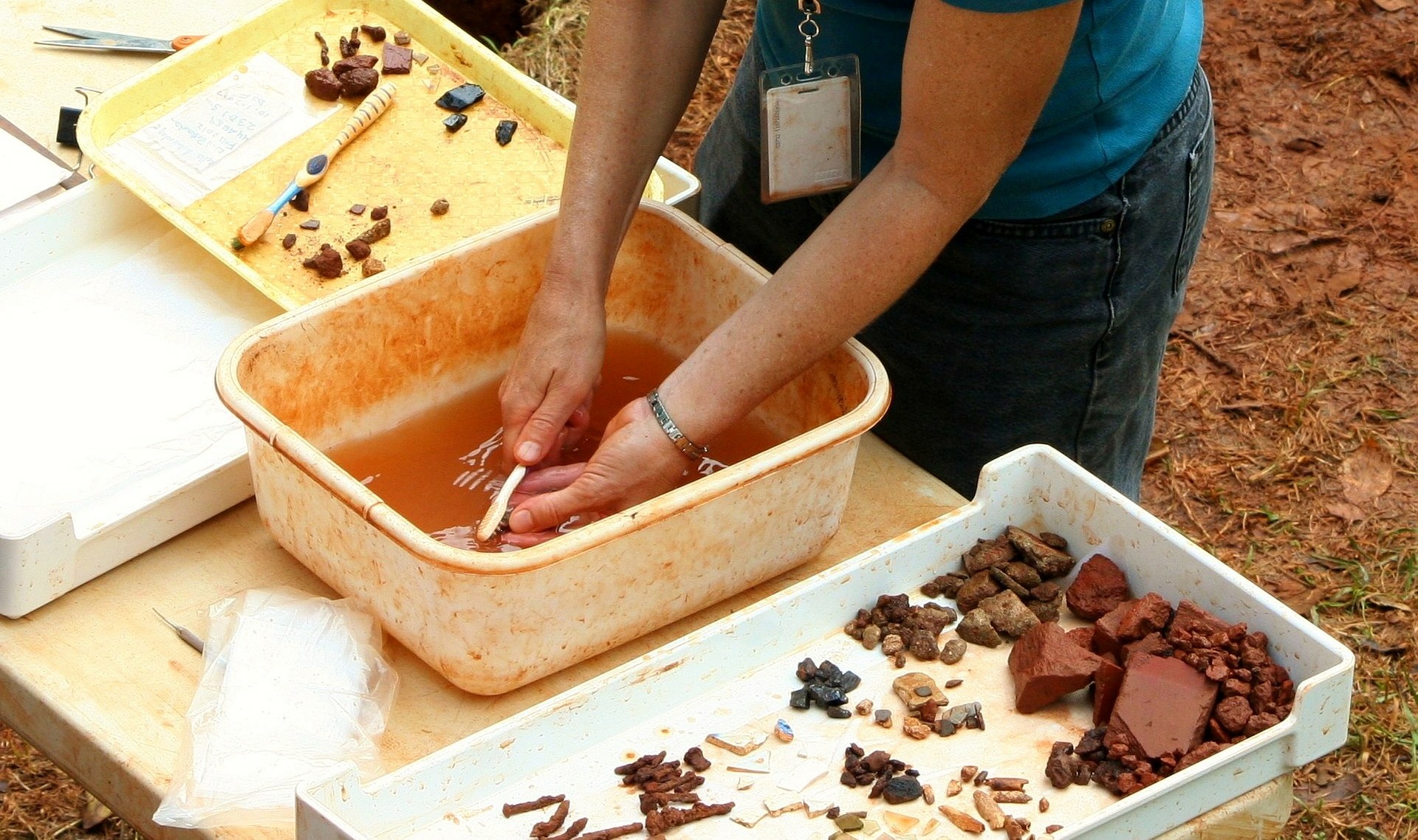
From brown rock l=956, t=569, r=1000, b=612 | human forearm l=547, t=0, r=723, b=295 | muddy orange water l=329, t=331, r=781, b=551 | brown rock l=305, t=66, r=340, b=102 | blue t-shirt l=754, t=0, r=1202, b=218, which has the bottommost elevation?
muddy orange water l=329, t=331, r=781, b=551

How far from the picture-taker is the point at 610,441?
119 centimetres

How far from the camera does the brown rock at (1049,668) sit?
112 cm

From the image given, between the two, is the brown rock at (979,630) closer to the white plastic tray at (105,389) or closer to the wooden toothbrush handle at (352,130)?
the white plastic tray at (105,389)

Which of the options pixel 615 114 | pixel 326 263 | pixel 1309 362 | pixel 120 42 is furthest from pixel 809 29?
pixel 1309 362

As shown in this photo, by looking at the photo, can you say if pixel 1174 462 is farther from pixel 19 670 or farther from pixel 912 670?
pixel 19 670

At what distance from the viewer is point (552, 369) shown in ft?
4.34

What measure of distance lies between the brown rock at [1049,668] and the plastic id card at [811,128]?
0.44m

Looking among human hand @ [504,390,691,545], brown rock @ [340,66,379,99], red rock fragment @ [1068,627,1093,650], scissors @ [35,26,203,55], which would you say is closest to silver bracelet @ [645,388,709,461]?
human hand @ [504,390,691,545]

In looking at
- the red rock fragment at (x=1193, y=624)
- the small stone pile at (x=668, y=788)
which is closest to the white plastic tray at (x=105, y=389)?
Answer: the small stone pile at (x=668, y=788)

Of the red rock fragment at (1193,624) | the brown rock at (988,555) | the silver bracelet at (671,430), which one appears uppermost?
the silver bracelet at (671,430)

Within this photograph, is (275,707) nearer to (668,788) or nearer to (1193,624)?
(668,788)

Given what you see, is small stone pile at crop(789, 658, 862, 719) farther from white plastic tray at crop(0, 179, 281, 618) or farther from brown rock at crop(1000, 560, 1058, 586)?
white plastic tray at crop(0, 179, 281, 618)

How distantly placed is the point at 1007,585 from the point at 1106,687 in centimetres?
13

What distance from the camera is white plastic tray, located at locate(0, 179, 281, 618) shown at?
1207 mm
